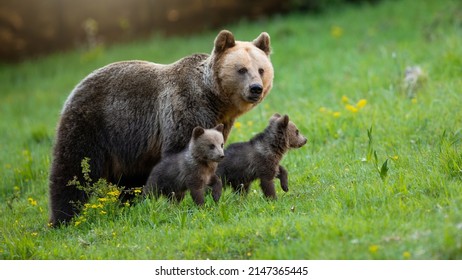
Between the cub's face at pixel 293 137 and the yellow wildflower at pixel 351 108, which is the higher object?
the cub's face at pixel 293 137

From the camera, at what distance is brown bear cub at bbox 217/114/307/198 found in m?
7.49

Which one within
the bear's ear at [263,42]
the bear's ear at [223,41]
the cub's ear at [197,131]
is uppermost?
the bear's ear at [223,41]

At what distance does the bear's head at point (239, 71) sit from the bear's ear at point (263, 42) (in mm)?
202

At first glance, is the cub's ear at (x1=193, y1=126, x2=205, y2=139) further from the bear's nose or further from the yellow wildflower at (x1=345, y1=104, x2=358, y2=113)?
the yellow wildflower at (x1=345, y1=104, x2=358, y2=113)

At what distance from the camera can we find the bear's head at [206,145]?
715cm

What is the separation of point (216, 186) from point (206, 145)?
47 cm

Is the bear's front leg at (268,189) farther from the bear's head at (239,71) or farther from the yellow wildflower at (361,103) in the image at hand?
the yellow wildflower at (361,103)

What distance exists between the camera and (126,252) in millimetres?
6664

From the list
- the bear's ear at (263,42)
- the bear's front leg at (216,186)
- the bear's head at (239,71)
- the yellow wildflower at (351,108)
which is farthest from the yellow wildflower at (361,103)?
the bear's front leg at (216,186)

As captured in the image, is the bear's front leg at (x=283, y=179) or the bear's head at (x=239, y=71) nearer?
the bear's head at (x=239, y=71)

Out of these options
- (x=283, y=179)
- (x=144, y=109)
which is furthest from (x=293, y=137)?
(x=144, y=109)

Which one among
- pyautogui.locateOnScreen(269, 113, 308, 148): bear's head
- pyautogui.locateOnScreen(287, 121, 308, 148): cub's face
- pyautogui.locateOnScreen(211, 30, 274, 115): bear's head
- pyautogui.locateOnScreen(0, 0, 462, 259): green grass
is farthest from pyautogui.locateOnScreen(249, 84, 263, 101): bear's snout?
pyautogui.locateOnScreen(0, 0, 462, 259): green grass

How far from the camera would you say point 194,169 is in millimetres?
7289
